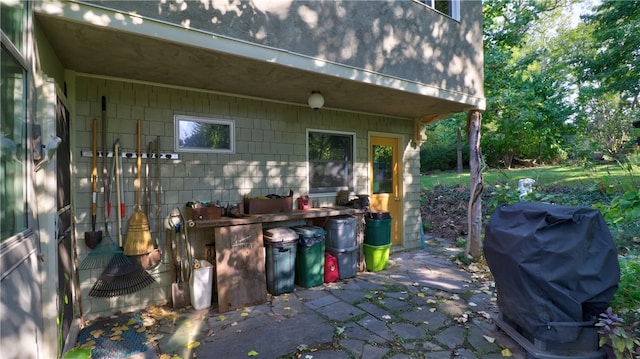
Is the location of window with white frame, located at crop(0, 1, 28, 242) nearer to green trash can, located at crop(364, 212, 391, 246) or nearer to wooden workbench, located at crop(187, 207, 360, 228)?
wooden workbench, located at crop(187, 207, 360, 228)

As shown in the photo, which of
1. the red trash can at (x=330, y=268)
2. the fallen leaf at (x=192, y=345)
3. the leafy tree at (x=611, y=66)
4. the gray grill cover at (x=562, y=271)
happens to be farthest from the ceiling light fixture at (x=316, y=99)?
the leafy tree at (x=611, y=66)

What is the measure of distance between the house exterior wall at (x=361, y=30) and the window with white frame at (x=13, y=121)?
2.30 feet

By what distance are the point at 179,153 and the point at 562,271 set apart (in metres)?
3.97

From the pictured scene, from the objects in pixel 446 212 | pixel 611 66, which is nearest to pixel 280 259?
pixel 446 212

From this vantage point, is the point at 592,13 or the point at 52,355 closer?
the point at 52,355

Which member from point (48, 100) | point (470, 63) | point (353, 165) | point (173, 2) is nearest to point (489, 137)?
point (470, 63)

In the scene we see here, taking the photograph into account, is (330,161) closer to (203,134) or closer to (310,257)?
(310,257)

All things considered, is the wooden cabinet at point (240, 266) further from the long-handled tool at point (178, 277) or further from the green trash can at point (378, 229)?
the green trash can at point (378, 229)

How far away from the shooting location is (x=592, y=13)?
9.05 metres

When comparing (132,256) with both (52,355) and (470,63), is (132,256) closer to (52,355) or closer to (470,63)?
(52,355)

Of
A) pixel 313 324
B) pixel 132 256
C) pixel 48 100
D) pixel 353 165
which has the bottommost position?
pixel 313 324

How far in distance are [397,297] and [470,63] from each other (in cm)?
379

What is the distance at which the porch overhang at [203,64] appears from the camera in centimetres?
240

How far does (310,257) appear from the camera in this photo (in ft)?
13.7
